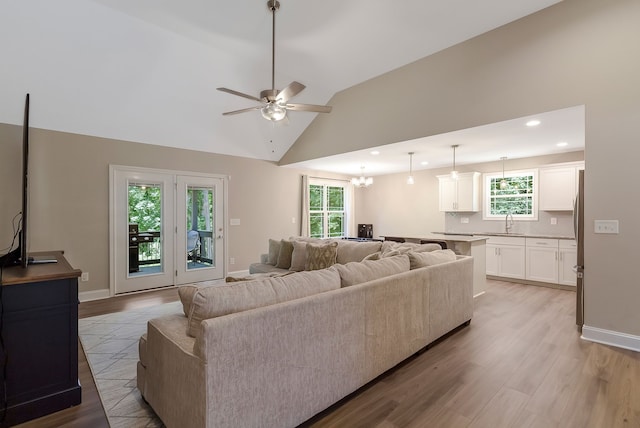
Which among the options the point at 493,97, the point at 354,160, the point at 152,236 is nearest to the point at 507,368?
the point at 493,97

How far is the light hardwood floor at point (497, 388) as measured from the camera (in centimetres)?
191

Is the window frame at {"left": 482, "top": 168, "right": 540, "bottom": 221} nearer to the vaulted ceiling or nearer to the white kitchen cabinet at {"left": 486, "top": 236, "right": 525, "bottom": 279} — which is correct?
the white kitchen cabinet at {"left": 486, "top": 236, "right": 525, "bottom": 279}

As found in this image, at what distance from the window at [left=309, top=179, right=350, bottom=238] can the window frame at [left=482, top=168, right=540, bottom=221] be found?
356 cm

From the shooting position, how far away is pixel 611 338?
300 cm

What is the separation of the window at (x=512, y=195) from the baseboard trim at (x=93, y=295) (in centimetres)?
731

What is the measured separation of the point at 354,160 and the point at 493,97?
10.0 ft

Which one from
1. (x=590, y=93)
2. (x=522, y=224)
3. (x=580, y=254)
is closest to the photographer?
(x=590, y=93)

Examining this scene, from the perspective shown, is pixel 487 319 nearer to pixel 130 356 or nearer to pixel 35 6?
pixel 130 356

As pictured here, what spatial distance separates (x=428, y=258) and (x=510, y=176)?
14.4 ft

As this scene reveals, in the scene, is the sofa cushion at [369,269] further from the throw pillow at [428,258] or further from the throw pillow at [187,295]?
the throw pillow at [187,295]

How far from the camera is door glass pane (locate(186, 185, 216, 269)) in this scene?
5.69m

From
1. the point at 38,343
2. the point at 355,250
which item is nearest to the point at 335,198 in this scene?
the point at 355,250

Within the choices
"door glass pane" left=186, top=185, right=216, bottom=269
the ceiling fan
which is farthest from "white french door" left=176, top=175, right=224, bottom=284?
the ceiling fan

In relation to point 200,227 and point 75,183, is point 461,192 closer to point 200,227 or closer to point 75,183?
point 200,227
